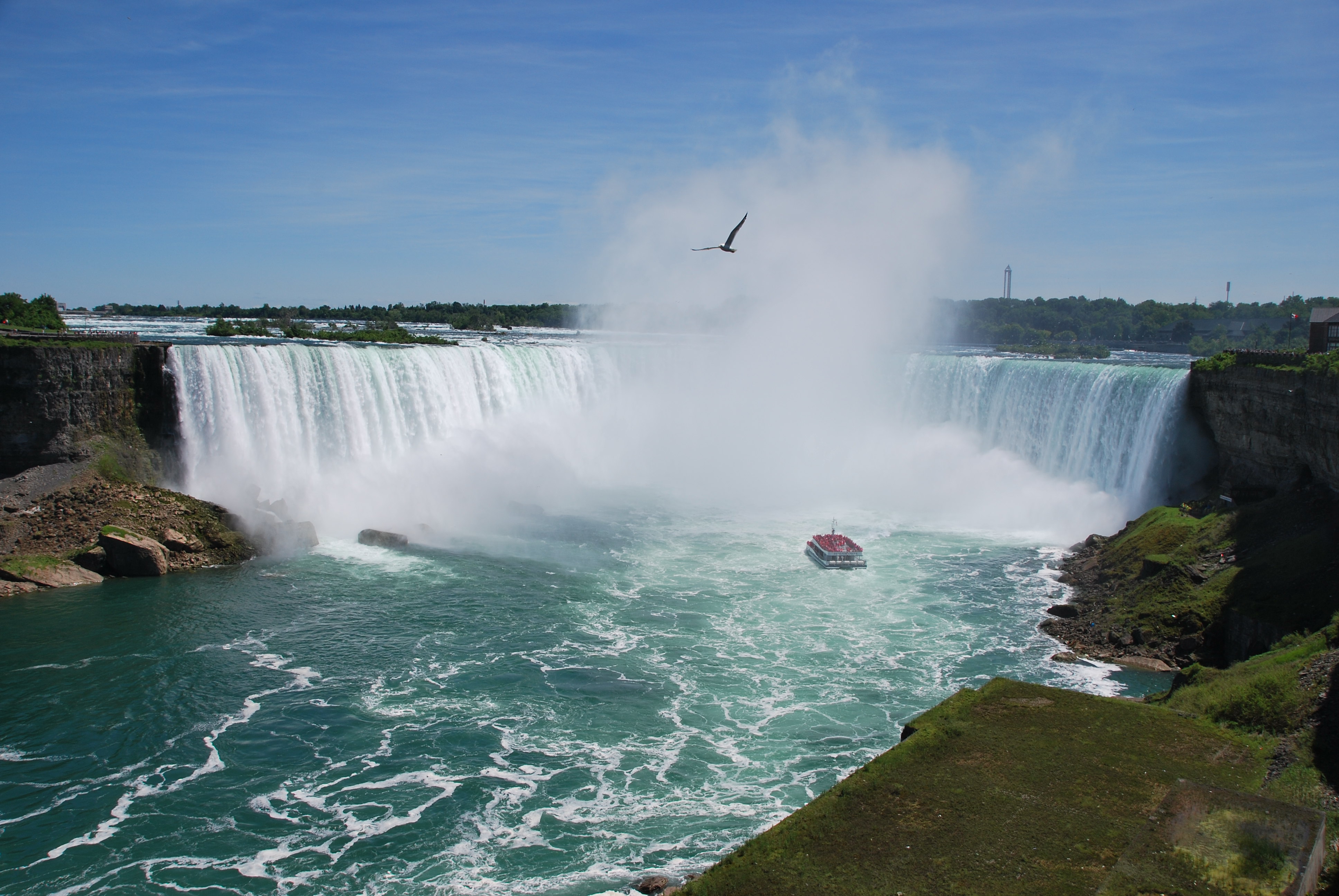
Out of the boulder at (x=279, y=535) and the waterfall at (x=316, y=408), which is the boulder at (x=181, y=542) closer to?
the boulder at (x=279, y=535)

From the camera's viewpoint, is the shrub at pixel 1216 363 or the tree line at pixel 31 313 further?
the tree line at pixel 31 313

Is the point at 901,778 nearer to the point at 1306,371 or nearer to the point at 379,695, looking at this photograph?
the point at 379,695

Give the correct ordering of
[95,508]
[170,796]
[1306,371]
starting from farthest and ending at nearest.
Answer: [95,508], [1306,371], [170,796]

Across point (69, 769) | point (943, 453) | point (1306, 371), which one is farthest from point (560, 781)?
point (943, 453)

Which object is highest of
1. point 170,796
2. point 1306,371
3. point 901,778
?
point 1306,371

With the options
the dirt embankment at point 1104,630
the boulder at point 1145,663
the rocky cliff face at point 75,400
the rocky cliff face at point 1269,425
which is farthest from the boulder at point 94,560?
the rocky cliff face at point 1269,425
